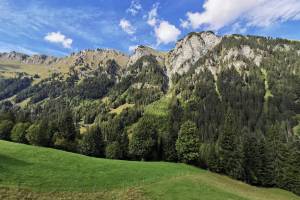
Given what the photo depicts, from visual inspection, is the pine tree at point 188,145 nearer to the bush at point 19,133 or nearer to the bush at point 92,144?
the bush at point 92,144

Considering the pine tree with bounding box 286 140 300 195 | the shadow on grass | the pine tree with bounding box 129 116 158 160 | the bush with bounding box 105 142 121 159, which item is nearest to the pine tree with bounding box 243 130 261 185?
the pine tree with bounding box 286 140 300 195

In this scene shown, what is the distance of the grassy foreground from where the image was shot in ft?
132

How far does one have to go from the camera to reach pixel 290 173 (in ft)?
271

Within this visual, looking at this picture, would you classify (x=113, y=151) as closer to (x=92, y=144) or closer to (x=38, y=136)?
(x=92, y=144)

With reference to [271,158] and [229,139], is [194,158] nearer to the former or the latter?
[229,139]

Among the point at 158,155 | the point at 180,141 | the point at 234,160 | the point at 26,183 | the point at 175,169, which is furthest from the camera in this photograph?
the point at 158,155

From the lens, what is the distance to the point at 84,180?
46812mm

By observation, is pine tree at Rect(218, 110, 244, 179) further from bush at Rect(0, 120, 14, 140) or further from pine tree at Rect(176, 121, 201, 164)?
bush at Rect(0, 120, 14, 140)

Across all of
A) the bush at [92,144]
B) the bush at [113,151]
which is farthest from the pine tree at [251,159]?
the bush at [92,144]

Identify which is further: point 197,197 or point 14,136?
point 14,136

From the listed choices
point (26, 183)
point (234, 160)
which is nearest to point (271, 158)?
point (234, 160)

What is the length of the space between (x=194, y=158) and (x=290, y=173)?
84.3 feet

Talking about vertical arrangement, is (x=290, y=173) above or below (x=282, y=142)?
below

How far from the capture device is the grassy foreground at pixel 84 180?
4025cm
